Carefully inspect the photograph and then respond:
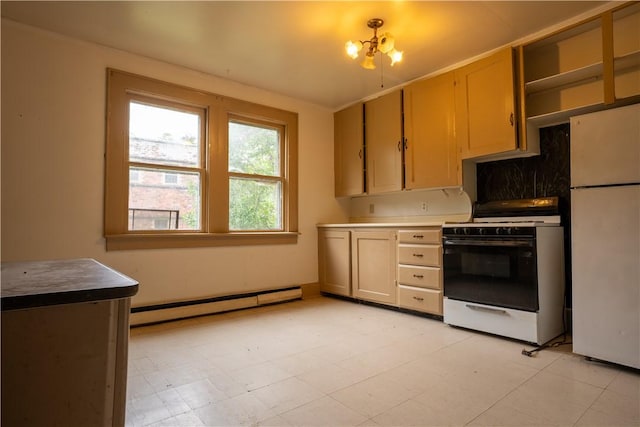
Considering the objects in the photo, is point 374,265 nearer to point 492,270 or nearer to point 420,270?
point 420,270

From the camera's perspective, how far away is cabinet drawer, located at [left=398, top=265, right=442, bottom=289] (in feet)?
10.4

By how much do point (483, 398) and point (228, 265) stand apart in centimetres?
263

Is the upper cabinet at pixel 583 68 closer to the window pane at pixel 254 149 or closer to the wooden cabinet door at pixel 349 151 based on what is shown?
the wooden cabinet door at pixel 349 151

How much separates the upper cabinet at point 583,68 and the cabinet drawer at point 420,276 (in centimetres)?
145

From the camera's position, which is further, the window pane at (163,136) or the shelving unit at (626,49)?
the window pane at (163,136)

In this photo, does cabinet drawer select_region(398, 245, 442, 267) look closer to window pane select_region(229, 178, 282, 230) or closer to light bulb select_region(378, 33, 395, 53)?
window pane select_region(229, 178, 282, 230)

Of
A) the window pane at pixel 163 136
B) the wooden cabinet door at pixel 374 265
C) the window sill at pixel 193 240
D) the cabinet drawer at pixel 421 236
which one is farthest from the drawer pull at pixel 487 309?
the window pane at pixel 163 136

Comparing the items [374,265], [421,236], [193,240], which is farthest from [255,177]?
[421,236]

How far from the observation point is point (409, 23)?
272cm

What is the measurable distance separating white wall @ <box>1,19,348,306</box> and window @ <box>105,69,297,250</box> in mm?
98

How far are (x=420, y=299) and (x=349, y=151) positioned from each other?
201cm

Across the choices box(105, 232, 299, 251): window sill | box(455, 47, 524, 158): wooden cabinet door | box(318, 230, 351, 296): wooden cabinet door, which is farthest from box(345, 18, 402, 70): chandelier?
box(105, 232, 299, 251): window sill

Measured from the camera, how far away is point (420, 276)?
130 inches

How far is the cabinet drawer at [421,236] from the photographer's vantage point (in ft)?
10.5
